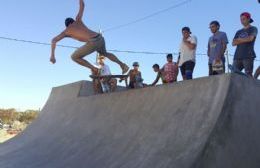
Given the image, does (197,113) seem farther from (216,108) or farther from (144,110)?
(144,110)

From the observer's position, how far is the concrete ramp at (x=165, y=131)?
4004 mm

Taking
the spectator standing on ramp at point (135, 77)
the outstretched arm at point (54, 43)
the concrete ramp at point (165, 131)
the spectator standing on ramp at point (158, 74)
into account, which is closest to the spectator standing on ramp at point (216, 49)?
the concrete ramp at point (165, 131)

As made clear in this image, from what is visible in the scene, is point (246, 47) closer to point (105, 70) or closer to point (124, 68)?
point (124, 68)

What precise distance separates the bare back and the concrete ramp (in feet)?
3.67

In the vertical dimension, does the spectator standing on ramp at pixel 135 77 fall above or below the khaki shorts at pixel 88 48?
below

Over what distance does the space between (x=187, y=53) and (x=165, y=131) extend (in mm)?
2056

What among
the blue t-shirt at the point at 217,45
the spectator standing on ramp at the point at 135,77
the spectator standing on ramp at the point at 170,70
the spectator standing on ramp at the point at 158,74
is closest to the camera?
the blue t-shirt at the point at 217,45

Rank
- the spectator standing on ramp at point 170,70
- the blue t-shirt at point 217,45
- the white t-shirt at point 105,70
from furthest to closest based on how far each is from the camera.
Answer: the white t-shirt at point 105,70 < the spectator standing on ramp at point 170,70 < the blue t-shirt at point 217,45

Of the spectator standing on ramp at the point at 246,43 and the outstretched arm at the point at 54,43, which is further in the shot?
the outstretched arm at the point at 54,43

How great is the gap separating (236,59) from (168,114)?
1618mm

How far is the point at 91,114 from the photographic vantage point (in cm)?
696

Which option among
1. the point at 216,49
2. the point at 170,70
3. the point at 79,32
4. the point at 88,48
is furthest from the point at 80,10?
the point at 216,49

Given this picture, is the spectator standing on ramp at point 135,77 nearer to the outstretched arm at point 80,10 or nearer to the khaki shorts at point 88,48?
the khaki shorts at point 88,48

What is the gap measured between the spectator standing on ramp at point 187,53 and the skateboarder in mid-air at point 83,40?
131cm
